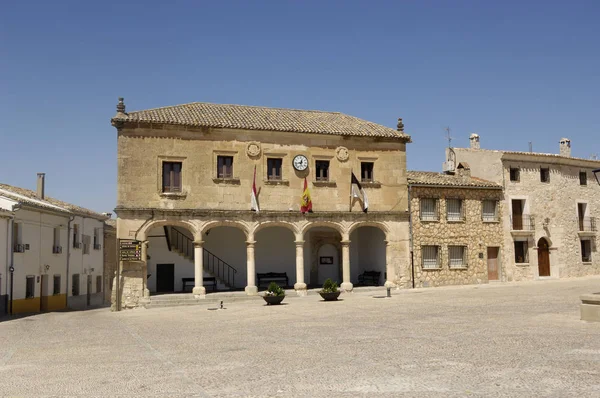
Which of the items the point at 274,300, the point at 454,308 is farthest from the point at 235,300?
the point at 454,308

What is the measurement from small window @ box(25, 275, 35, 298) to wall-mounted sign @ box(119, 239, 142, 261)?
5724 mm

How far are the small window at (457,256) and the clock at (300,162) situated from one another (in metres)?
8.92

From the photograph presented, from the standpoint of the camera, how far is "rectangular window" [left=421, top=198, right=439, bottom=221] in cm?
2986

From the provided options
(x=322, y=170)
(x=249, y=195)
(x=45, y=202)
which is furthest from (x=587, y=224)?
(x=45, y=202)

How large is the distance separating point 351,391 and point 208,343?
5594 mm

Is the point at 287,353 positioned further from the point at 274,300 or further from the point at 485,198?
the point at 485,198

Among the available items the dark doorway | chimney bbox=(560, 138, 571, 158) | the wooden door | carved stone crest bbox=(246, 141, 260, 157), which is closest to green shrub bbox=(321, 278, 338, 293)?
carved stone crest bbox=(246, 141, 260, 157)

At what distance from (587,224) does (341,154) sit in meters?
16.9

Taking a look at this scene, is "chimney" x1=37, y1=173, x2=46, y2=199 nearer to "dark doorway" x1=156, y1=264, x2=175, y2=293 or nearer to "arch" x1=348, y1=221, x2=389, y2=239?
"dark doorway" x1=156, y1=264, x2=175, y2=293

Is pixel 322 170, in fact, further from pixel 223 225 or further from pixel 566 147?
pixel 566 147

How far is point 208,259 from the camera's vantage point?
29.0 m

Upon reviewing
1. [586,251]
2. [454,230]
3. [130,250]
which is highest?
[454,230]

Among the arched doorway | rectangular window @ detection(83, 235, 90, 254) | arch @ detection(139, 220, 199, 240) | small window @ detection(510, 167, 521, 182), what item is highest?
small window @ detection(510, 167, 521, 182)

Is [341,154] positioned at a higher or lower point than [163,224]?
higher
